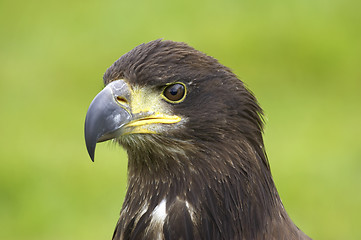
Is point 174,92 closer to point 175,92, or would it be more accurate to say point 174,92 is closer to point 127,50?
point 175,92

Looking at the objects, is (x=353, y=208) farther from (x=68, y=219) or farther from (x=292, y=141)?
(x=68, y=219)

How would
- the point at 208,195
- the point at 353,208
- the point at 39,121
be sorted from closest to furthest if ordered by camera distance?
the point at 208,195, the point at 353,208, the point at 39,121

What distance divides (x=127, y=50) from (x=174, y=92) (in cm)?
647

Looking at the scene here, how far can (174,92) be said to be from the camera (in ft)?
11.6

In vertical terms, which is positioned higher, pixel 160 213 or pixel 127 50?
pixel 127 50

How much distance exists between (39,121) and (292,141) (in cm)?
297

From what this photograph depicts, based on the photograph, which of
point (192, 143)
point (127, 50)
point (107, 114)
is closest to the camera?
point (107, 114)

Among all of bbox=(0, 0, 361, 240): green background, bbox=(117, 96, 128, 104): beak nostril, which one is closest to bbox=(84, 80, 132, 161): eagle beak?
bbox=(117, 96, 128, 104): beak nostril

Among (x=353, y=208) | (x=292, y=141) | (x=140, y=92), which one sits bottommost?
(x=353, y=208)

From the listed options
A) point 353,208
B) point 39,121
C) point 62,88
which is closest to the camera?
point 353,208

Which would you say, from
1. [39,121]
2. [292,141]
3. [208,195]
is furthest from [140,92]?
[39,121]

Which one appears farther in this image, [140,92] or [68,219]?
[68,219]

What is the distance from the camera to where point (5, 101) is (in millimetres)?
9555

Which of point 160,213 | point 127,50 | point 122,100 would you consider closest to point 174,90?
point 122,100
